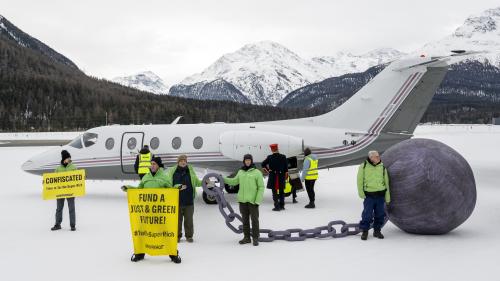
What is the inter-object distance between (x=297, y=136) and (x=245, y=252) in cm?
804

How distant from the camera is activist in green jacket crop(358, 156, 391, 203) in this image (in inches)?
405

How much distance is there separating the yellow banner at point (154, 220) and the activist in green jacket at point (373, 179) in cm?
416

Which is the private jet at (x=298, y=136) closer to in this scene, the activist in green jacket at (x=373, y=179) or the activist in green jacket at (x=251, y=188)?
the activist in green jacket at (x=373, y=179)

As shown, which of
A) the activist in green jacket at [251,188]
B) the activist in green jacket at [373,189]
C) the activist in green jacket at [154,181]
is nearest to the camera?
the activist in green jacket at [154,181]

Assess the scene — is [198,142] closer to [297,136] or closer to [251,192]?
[297,136]

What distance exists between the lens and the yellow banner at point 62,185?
462 inches

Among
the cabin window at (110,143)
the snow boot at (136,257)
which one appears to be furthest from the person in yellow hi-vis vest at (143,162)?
the snow boot at (136,257)

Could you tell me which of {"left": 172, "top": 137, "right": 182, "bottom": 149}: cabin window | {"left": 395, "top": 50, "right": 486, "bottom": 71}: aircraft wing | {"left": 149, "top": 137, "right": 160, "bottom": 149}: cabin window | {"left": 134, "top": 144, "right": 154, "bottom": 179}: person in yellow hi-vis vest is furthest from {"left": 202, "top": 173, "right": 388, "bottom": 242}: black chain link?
{"left": 149, "top": 137, "right": 160, "bottom": 149}: cabin window

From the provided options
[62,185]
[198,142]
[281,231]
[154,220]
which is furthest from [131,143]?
[154,220]

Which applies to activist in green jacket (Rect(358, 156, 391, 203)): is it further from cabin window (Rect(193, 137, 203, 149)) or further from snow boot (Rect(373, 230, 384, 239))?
cabin window (Rect(193, 137, 203, 149))

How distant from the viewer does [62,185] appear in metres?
11.8

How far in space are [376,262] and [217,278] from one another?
2.94 meters

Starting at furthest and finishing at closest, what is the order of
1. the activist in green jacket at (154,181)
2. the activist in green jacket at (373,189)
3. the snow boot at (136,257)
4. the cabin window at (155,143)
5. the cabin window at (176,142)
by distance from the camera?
the cabin window at (155,143), the cabin window at (176,142), the activist in green jacket at (373,189), the activist in green jacket at (154,181), the snow boot at (136,257)

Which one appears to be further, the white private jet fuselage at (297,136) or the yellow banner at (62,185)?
the white private jet fuselage at (297,136)
